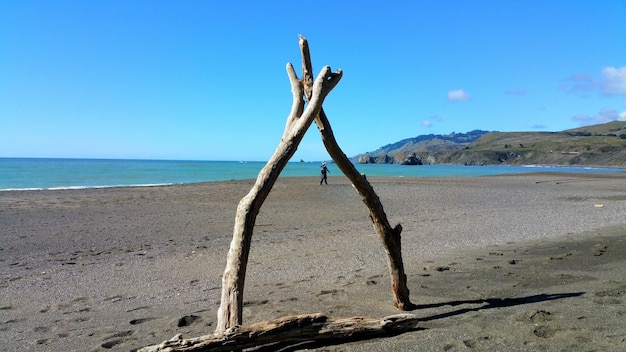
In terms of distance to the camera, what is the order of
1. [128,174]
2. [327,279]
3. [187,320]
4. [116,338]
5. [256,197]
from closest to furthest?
[256,197]
[116,338]
[187,320]
[327,279]
[128,174]

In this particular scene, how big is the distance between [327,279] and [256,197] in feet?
10.7

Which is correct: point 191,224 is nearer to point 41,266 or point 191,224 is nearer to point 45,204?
point 41,266

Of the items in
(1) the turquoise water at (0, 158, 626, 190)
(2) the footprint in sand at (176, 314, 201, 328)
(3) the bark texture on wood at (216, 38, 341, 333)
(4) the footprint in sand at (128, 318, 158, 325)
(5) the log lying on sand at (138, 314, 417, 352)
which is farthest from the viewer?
(1) the turquoise water at (0, 158, 626, 190)

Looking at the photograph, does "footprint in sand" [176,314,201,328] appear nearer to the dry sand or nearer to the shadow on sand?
the dry sand

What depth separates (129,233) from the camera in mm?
12930

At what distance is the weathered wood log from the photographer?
5469mm

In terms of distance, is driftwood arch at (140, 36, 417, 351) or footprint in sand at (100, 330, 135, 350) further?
footprint in sand at (100, 330, 135, 350)

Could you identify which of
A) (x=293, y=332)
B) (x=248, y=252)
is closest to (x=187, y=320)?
(x=248, y=252)

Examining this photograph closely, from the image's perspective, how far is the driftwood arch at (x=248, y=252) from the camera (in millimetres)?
3957

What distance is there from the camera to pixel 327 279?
745 centimetres

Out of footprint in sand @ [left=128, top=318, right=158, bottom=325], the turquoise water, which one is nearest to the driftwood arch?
footprint in sand @ [left=128, top=318, right=158, bottom=325]

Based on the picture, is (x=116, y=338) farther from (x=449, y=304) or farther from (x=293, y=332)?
(x=449, y=304)

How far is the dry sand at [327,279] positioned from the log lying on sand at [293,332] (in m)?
0.12

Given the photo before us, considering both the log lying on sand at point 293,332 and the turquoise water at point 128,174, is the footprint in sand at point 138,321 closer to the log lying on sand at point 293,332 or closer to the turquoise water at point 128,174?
the log lying on sand at point 293,332
